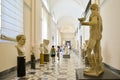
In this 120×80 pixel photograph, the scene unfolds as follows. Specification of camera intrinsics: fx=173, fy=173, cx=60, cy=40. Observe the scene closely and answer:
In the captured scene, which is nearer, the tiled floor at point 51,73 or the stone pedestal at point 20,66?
the tiled floor at point 51,73

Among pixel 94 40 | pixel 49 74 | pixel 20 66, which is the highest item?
pixel 94 40

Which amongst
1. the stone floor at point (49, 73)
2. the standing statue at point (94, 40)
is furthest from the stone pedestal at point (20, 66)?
Answer: the standing statue at point (94, 40)

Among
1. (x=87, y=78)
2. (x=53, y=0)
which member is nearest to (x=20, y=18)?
(x=87, y=78)

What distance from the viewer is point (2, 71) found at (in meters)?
5.80

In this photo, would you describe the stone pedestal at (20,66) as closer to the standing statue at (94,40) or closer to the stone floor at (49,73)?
the stone floor at (49,73)

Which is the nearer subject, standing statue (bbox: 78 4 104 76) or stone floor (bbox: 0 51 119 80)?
standing statue (bbox: 78 4 104 76)

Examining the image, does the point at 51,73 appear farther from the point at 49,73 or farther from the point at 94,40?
the point at 94,40

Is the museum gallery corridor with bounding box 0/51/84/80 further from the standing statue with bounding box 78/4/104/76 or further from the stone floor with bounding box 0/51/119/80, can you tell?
the standing statue with bounding box 78/4/104/76

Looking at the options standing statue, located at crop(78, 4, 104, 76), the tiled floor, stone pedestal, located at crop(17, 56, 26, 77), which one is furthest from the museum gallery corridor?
standing statue, located at crop(78, 4, 104, 76)

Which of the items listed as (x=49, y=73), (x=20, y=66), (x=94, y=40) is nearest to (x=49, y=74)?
(x=49, y=73)

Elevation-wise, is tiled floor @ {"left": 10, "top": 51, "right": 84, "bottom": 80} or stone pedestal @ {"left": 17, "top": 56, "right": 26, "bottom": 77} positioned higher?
stone pedestal @ {"left": 17, "top": 56, "right": 26, "bottom": 77}

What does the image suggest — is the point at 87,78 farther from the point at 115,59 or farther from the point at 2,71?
the point at 2,71

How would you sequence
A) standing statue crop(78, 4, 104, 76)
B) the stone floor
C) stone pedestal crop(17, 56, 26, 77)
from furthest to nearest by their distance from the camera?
1. stone pedestal crop(17, 56, 26, 77)
2. the stone floor
3. standing statue crop(78, 4, 104, 76)

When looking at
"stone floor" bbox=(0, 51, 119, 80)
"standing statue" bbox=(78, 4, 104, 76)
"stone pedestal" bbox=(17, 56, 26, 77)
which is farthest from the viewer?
"stone pedestal" bbox=(17, 56, 26, 77)
